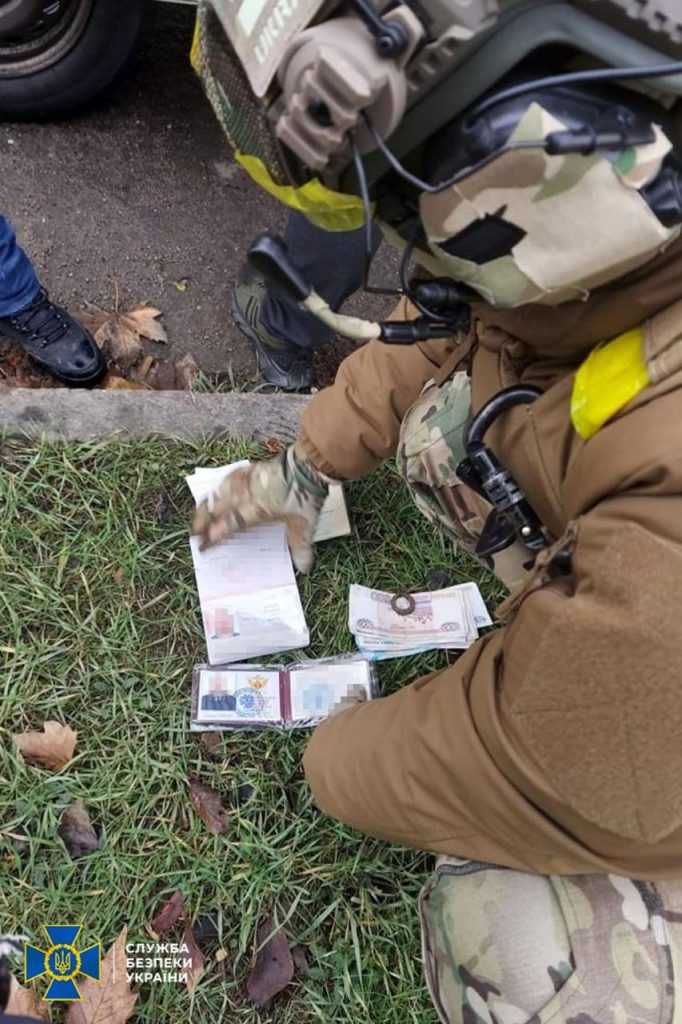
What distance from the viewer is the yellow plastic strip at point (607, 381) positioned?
1204 mm

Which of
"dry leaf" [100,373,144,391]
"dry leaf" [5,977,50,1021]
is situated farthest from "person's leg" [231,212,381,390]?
"dry leaf" [5,977,50,1021]

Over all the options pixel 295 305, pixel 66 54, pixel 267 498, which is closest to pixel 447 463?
pixel 267 498

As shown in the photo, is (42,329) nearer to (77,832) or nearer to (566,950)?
(77,832)

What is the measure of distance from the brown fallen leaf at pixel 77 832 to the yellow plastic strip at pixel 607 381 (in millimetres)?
1501

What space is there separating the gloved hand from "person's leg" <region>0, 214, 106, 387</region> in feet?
2.29

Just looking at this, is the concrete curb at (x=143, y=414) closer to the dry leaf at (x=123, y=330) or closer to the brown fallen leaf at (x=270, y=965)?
the dry leaf at (x=123, y=330)

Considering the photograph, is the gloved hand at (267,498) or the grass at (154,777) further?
the gloved hand at (267,498)

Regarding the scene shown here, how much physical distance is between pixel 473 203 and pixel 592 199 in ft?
0.49

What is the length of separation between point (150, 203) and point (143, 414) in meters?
0.93

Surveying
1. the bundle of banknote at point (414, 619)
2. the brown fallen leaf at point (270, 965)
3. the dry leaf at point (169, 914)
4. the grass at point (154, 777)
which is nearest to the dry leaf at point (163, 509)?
the grass at point (154, 777)

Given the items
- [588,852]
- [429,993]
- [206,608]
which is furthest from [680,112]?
[429,993]

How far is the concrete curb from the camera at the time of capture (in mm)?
2391

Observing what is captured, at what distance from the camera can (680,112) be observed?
41.0 inches

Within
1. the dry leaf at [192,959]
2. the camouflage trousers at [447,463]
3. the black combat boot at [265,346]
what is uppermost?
the camouflage trousers at [447,463]
